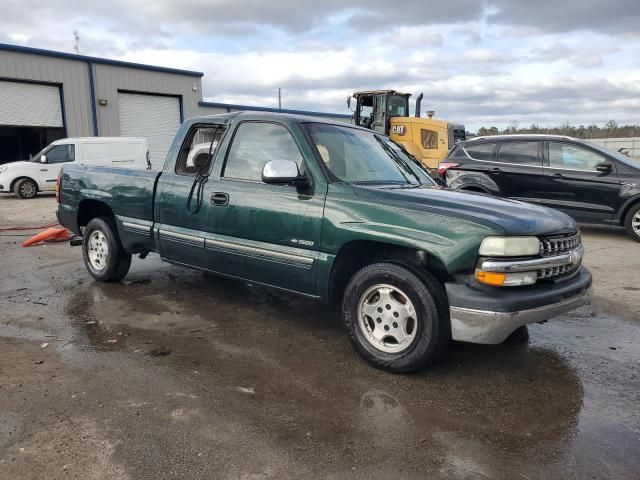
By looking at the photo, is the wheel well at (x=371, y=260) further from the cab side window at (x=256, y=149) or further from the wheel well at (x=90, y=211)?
the wheel well at (x=90, y=211)

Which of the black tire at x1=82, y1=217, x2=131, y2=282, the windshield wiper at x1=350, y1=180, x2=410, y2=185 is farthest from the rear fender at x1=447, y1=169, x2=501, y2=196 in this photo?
the black tire at x1=82, y1=217, x2=131, y2=282

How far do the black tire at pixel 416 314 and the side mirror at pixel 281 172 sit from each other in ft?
2.86

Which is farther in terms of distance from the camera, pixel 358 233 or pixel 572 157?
pixel 572 157

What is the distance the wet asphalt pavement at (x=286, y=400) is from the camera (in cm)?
276

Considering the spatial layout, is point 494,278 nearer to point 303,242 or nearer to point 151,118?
point 303,242

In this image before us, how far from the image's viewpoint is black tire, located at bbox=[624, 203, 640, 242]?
9016 millimetres

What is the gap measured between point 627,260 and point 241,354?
6.11 meters

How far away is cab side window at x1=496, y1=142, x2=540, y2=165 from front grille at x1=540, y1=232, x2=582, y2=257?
6.23 metres

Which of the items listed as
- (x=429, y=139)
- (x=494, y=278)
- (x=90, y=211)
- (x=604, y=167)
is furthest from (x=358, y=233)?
(x=429, y=139)

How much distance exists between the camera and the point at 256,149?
473 cm

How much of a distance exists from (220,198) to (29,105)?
2051 cm

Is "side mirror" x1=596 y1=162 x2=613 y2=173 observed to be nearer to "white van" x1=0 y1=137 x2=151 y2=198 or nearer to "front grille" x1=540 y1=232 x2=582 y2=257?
"front grille" x1=540 y1=232 x2=582 y2=257

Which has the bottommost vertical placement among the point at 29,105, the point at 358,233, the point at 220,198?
the point at 358,233

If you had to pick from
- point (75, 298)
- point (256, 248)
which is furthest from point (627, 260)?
point (75, 298)
